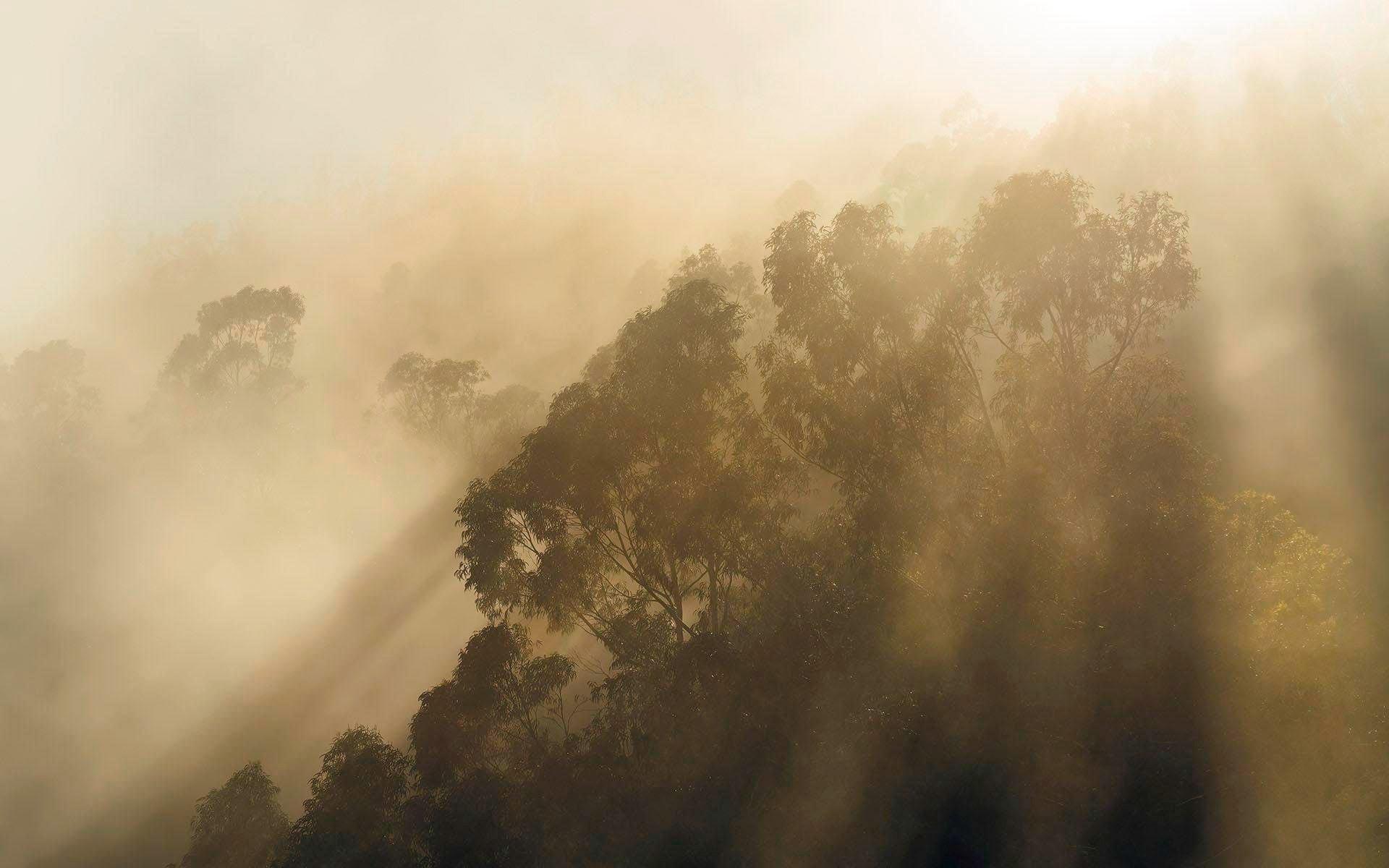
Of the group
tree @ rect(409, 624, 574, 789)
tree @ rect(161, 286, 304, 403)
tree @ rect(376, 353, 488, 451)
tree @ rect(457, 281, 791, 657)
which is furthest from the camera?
tree @ rect(161, 286, 304, 403)

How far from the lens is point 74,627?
160 ft

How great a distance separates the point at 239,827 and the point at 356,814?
6421 mm

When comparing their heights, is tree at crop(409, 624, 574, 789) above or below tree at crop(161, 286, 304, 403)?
below

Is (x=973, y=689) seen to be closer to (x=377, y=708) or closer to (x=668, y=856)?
(x=668, y=856)

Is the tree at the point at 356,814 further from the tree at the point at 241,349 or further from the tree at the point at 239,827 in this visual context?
the tree at the point at 241,349

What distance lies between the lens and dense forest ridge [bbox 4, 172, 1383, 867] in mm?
12242

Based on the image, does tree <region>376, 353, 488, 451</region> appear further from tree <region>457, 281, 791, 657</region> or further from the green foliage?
tree <region>457, 281, 791, 657</region>

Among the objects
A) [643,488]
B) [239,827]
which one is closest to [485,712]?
[643,488]

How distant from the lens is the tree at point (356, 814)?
1490 centimetres

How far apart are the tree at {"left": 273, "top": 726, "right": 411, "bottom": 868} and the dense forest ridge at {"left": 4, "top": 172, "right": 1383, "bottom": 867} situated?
7 centimetres

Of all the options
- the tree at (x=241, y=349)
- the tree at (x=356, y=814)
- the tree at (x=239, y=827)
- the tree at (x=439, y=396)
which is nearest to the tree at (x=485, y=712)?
the tree at (x=356, y=814)

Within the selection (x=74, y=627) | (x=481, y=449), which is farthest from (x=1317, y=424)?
(x=74, y=627)

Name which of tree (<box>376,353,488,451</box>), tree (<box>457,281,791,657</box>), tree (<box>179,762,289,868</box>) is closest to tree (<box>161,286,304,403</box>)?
tree (<box>376,353,488,451</box>)

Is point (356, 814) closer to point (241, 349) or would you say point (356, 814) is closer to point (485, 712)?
point (485, 712)
